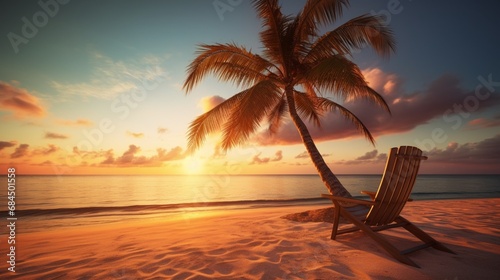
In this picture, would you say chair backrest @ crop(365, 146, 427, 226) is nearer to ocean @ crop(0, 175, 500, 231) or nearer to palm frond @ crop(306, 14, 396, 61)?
palm frond @ crop(306, 14, 396, 61)

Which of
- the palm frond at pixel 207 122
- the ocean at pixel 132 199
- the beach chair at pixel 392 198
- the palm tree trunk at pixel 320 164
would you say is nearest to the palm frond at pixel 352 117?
the palm tree trunk at pixel 320 164

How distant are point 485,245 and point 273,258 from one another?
3351mm

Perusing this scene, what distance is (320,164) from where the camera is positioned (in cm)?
633

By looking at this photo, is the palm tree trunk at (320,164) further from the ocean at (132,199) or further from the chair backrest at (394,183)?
the ocean at (132,199)

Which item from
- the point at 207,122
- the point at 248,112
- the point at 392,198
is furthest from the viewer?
the point at 207,122

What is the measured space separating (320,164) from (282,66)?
11.1 ft

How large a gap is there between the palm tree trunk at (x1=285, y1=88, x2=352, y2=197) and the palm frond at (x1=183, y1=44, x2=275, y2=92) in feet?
4.09

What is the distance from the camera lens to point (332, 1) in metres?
6.72

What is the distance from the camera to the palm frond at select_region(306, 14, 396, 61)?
21.5 ft

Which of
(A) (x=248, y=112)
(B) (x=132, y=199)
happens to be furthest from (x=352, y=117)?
(B) (x=132, y=199)

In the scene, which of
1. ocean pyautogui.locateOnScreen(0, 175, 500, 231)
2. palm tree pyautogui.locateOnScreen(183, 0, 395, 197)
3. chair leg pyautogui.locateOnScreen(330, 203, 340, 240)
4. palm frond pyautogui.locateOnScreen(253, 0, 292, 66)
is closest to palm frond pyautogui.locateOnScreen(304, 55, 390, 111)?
palm tree pyautogui.locateOnScreen(183, 0, 395, 197)

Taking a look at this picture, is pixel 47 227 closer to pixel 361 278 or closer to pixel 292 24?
pixel 361 278

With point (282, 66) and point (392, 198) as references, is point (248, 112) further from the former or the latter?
point (392, 198)

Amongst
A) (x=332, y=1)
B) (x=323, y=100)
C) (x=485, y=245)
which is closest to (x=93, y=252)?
(x=485, y=245)
